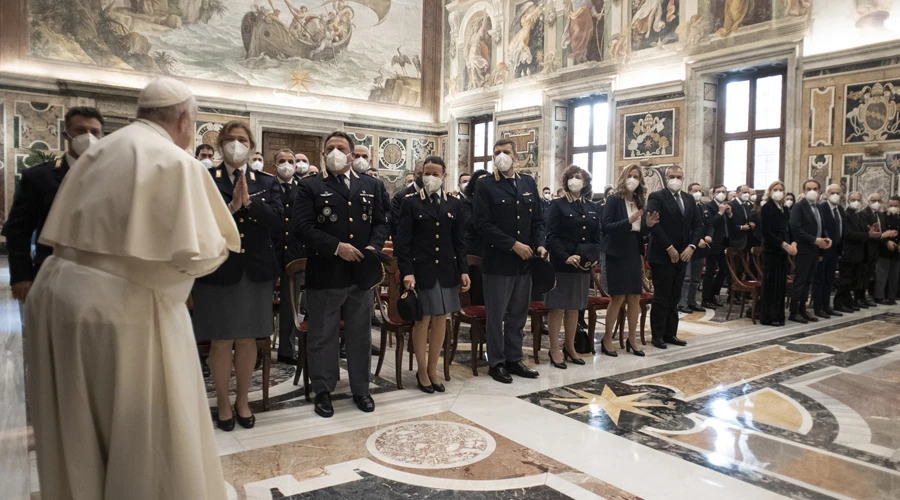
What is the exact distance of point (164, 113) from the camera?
196cm

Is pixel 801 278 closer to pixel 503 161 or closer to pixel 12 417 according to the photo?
pixel 503 161

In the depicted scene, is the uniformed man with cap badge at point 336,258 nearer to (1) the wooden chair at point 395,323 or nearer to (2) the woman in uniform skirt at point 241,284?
(2) the woman in uniform skirt at point 241,284

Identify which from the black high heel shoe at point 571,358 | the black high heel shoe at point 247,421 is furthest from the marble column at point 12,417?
the black high heel shoe at point 571,358

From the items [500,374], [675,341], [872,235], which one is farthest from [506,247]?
[872,235]

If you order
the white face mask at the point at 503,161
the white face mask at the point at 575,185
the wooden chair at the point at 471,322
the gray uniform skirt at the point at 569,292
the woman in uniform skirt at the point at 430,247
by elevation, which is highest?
the white face mask at the point at 503,161

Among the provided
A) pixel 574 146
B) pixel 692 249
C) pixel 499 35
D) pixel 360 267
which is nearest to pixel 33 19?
pixel 499 35

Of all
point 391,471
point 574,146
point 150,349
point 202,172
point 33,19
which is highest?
point 33,19

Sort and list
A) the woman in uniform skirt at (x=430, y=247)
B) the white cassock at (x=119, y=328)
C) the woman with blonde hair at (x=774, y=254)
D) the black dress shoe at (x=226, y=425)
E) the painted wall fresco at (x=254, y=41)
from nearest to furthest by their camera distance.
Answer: the white cassock at (x=119, y=328), the black dress shoe at (x=226, y=425), the woman in uniform skirt at (x=430, y=247), the woman with blonde hair at (x=774, y=254), the painted wall fresco at (x=254, y=41)

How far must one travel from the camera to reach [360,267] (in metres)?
4.09

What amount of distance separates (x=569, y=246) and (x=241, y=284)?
292cm

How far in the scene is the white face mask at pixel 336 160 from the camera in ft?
13.2

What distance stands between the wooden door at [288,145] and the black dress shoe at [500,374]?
12279 millimetres

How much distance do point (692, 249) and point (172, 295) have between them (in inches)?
221

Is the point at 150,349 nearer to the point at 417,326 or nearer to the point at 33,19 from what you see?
the point at 417,326
